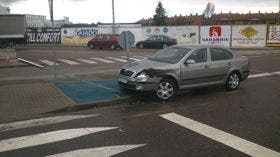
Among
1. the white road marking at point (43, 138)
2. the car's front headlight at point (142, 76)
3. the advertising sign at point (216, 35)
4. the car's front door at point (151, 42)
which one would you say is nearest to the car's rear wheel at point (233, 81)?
the car's front headlight at point (142, 76)

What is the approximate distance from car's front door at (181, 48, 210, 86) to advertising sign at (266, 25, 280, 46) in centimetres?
2827

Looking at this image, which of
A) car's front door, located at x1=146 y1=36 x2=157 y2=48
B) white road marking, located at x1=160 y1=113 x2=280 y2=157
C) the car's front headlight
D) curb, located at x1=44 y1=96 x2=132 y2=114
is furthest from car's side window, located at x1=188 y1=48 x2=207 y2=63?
car's front door, located at x1=146 y1=36 x2=157 y2=48

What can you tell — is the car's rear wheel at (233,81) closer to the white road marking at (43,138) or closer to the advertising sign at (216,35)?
the white road marking at (43,138)

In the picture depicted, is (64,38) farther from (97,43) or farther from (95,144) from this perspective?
(95,144)

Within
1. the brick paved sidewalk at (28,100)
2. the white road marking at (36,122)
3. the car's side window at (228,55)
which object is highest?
the car's side window at (228,55)

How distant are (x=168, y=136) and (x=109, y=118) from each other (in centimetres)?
190

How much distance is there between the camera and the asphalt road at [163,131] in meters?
6.38

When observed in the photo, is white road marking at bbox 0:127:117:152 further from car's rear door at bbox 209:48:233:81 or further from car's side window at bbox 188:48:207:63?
car's rear door at bbox 209:48:233:81

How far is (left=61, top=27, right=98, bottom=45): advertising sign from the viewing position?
44750mm

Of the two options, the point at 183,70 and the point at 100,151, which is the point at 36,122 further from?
the point at 183,70

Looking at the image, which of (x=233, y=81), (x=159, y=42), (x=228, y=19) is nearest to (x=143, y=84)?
(x=233, y=81)

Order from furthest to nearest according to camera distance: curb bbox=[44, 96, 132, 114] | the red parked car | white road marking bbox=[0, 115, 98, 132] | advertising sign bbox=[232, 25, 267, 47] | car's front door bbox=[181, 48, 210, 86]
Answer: advertising sign bbox=[232, 25, 267, 47] → the red parked car → car's front door bbox=[181, 48, 210, 86] → curb bbox=[44, 96, 132, 114] → white road marking bbox=[0, 115, 98, 132]

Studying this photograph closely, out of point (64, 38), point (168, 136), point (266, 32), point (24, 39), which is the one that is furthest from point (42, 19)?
point (168, 136)

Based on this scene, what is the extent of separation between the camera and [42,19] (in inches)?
2136
